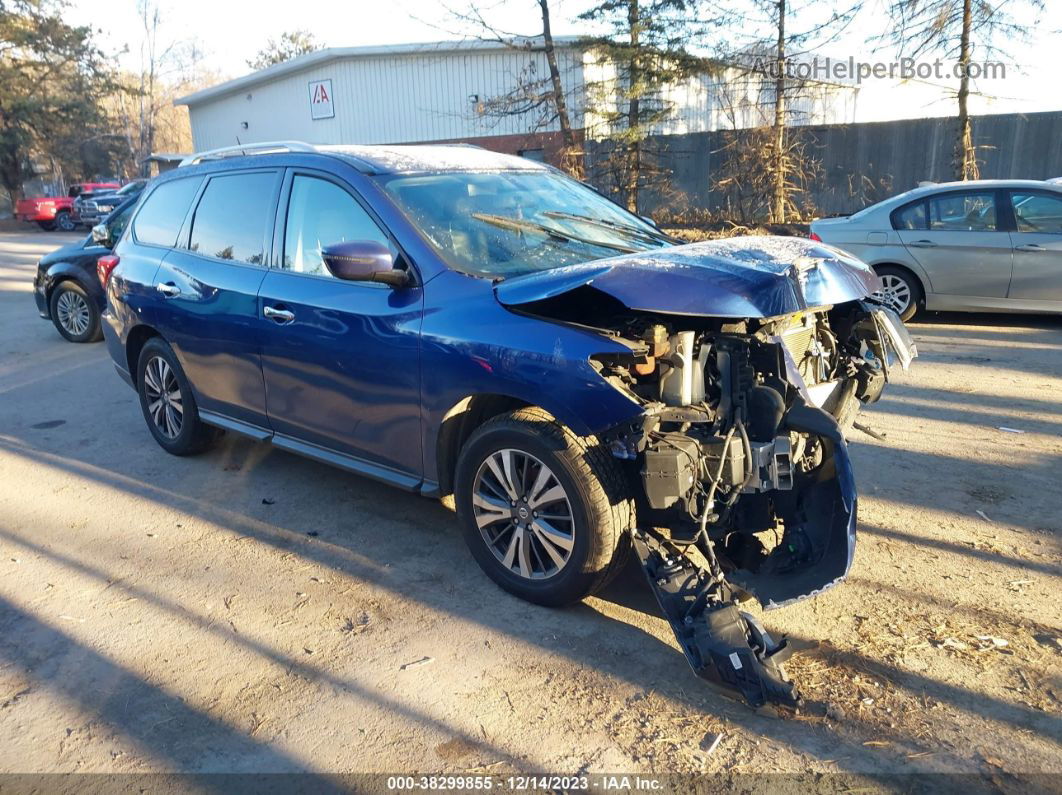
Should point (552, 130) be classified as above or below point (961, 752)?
above

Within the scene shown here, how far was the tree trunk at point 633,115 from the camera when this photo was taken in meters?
16.5

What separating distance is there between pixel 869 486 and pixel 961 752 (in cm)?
233

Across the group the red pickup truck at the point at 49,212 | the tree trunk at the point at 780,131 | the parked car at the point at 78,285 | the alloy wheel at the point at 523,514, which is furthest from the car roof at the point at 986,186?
the red pickup truck at the point at 49,212

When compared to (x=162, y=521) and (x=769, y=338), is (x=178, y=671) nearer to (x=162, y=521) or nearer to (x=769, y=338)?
(x=162, y=521)

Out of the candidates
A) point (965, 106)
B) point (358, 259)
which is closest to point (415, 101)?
point (965, 106)

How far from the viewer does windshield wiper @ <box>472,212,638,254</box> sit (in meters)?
4.20

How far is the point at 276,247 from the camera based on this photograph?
4578 millimetres

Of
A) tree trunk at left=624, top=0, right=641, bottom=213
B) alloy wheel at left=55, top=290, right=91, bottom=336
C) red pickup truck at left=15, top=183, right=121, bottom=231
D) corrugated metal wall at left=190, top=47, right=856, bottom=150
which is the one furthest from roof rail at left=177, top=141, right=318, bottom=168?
red pickup truck at left=15, top=183, right=121, bottom=231

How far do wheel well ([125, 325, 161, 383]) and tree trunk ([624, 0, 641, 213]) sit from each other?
11.7m

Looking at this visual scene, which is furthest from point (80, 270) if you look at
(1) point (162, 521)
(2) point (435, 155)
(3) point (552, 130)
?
(3) point (552, 130)

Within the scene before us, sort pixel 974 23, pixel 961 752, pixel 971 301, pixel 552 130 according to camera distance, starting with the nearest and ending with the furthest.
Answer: pixel 961 752
pixel 971 301
pixel 974 23
pixel 552 130

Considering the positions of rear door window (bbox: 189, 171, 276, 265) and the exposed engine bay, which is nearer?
the exposed engine bay

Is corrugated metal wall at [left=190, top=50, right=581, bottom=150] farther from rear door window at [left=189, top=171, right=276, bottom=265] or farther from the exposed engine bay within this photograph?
the exposed engine bay

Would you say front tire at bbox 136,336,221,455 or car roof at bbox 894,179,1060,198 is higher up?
car roof at bbox 894,179,1060,198
